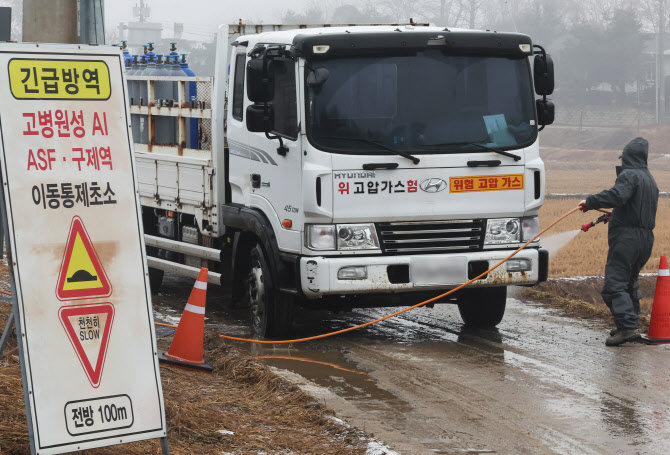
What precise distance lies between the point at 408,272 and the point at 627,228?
200 centimetres

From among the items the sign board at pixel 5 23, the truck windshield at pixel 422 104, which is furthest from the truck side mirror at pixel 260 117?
the sign board at pixel 5 23

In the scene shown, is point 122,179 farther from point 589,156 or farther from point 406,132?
point 589,156

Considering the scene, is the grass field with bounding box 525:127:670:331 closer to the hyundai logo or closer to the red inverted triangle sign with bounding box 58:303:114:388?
the hyundai logo

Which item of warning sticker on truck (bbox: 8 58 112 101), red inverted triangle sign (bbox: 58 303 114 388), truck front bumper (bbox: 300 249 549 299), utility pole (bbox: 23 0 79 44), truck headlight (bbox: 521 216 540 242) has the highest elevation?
utility pole (bbox: 23 0 79 44)

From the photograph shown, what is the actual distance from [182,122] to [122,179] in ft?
20.2

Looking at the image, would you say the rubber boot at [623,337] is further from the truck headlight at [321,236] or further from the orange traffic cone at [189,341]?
the orange traffic cone at [189,341]

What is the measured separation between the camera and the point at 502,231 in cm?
945

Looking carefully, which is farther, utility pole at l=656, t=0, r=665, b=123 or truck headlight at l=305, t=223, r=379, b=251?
utility pole at l=656, t=0, r=665, b=123

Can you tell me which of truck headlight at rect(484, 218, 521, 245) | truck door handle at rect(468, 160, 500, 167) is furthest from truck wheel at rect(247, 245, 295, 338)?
truck door handle at rect(468, 160, 500, 167)

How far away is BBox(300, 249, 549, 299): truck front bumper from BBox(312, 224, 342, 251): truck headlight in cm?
9

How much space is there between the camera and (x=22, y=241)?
16.6 ft

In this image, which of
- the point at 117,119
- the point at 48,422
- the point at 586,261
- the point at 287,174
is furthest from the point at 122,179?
the point at 586,261

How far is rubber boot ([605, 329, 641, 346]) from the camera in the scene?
30.5 ft

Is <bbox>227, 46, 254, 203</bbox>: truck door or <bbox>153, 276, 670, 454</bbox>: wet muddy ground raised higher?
<bbox>227, 46, 254, 203</bbox>: truck door
